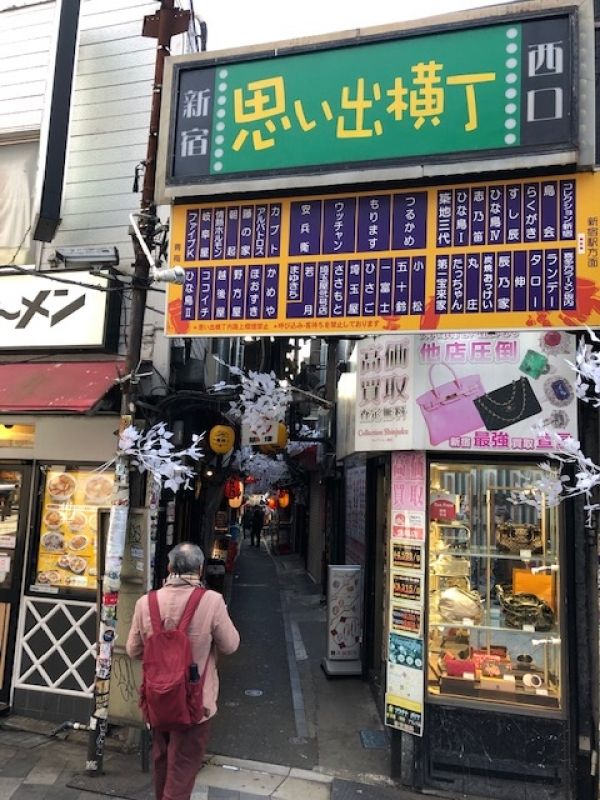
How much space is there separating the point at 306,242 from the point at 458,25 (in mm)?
2446

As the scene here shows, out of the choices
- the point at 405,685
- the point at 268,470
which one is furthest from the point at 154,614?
the point at 268,470

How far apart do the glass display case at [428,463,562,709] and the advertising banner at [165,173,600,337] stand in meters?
1.76

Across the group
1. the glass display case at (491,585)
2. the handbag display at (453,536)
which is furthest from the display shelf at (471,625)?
the handbag display at (453,536)

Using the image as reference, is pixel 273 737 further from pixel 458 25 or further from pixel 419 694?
pixel 458 25

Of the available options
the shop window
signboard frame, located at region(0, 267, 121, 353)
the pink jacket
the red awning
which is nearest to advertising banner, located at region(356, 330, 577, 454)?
the pink jacket

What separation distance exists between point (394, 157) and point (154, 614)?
176 inches

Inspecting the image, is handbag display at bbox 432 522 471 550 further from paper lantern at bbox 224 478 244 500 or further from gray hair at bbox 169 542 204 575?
paper lantern at bbox 224 478 244 500

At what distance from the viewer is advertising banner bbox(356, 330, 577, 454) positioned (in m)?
5.65

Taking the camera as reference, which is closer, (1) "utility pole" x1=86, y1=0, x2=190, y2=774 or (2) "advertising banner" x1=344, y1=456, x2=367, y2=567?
(1) "utility pole" x1=86, y1=0, x2=190, y2=774

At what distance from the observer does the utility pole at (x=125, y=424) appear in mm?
5613

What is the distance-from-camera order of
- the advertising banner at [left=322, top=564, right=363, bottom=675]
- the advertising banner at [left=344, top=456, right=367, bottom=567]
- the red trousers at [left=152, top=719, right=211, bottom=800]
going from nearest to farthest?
the red trousers at [left=152, top=719, right=211, bottom=800] → the advertising banner at [left=322, top=564, right=363, bottom=675] → the advertising banner at [left=344, top=456, right=367, bottom=567]

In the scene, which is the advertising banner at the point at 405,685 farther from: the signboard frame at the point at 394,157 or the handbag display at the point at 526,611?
the signboard frame at the point at 394,157

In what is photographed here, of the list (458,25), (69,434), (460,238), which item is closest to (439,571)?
(460,238)

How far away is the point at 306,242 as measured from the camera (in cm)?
583
